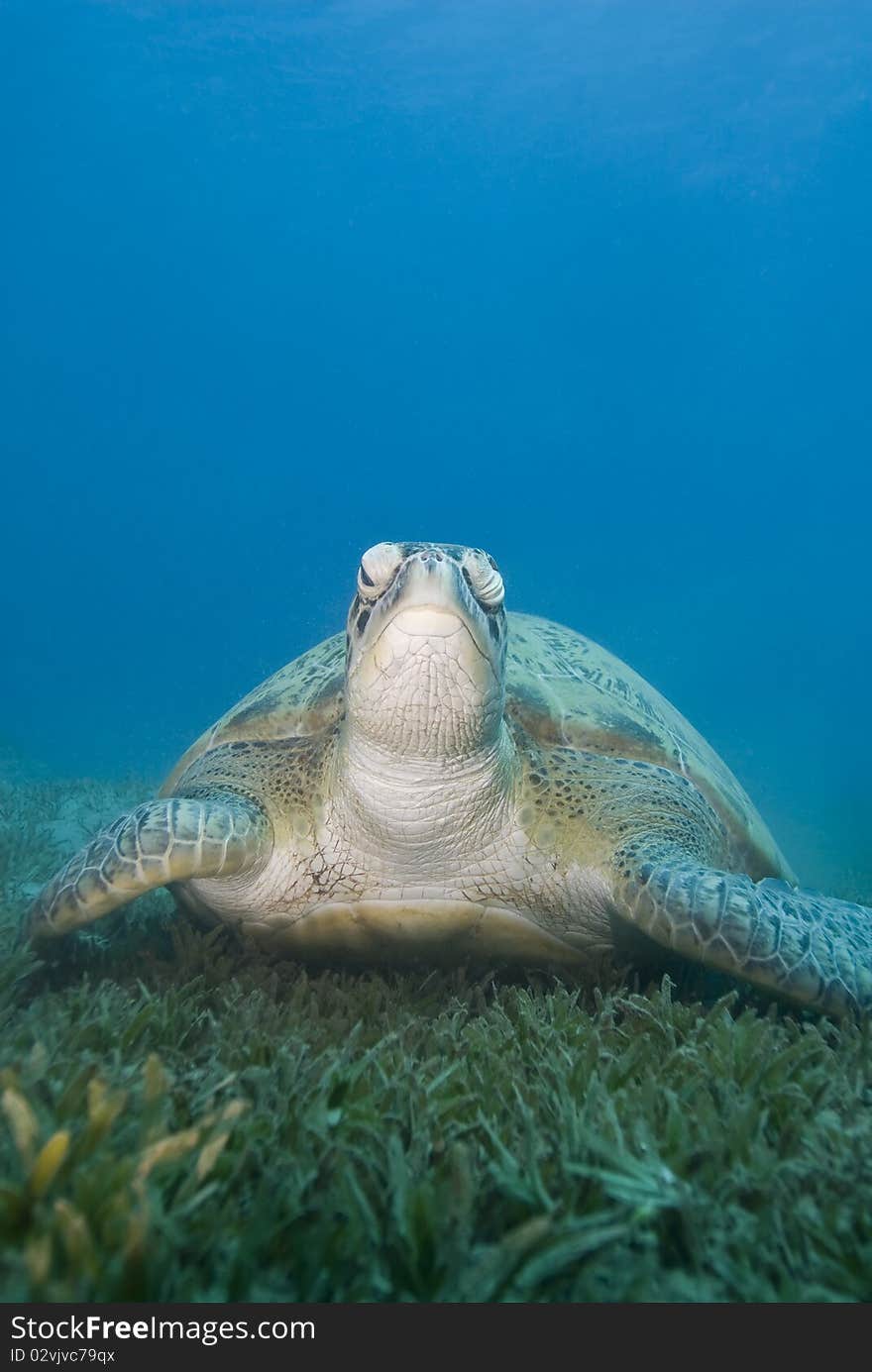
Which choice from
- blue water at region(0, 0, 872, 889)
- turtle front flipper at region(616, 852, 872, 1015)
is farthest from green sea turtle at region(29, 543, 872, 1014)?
blue water at region(0, 0, 872, 889)

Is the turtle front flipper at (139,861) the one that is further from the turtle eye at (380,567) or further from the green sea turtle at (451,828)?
the turtle eye at (380,567)

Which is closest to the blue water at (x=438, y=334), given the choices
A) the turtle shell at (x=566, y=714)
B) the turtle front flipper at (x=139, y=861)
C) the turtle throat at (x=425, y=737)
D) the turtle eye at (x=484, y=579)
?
the turtle shell at (x=566, y=714)

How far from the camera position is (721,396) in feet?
262

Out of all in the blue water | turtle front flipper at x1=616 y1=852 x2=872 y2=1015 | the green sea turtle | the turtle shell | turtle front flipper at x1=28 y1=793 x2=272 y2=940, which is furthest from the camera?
the blue water

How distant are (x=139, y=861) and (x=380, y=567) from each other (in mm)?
1328

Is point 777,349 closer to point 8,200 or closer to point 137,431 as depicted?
point 137,431

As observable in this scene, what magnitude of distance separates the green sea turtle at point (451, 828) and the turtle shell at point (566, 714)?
0.05 ft

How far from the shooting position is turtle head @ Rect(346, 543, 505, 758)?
85.7 inches

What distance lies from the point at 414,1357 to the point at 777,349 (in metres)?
92.7

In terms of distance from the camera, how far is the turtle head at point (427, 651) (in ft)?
7.14

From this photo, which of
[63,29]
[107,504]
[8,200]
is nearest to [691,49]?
[63,29]

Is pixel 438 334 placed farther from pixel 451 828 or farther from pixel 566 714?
pixel 451 828

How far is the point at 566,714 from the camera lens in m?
3.29

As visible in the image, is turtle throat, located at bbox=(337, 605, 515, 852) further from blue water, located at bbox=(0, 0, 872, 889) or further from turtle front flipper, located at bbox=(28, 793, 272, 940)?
blue water, located at bbox=(0, 0, 872, 889)
